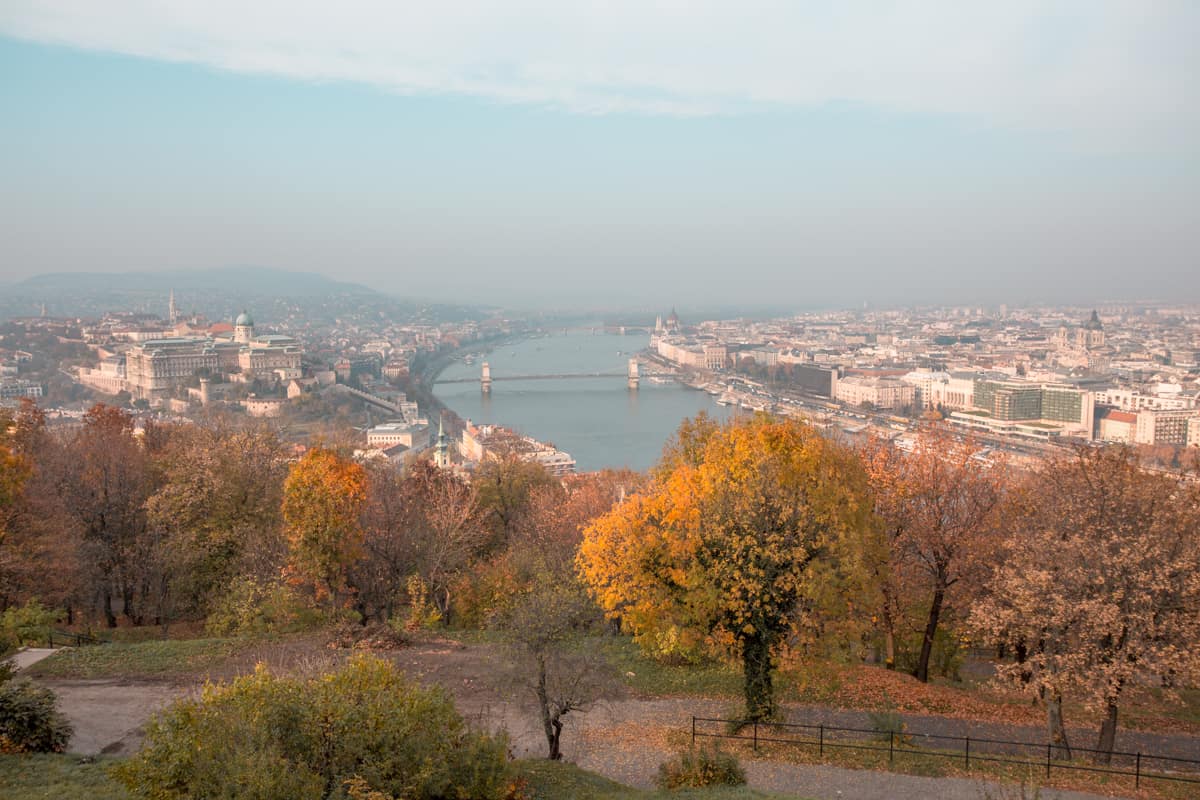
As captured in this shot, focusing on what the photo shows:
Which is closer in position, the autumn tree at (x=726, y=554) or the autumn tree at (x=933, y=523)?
the autumn tree at (x=726, y=554)

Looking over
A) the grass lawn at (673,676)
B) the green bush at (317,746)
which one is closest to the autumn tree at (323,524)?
the grass lawn at (673,676)

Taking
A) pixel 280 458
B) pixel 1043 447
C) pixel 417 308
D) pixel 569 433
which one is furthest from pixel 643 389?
pixel 417 308

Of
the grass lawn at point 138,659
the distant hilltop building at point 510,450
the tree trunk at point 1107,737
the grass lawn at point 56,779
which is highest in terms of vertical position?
the grass lawn at point 56,779

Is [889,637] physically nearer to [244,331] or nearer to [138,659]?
[138,659]

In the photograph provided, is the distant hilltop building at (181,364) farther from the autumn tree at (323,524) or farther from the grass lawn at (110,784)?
the grass lawn at (110,784)

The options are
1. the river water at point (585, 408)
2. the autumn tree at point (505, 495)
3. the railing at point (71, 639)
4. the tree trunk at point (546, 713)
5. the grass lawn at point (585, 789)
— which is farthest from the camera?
the river water at point (585, 408)

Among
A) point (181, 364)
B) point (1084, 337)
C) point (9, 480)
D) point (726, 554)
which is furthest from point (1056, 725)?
point (1084, 337)
